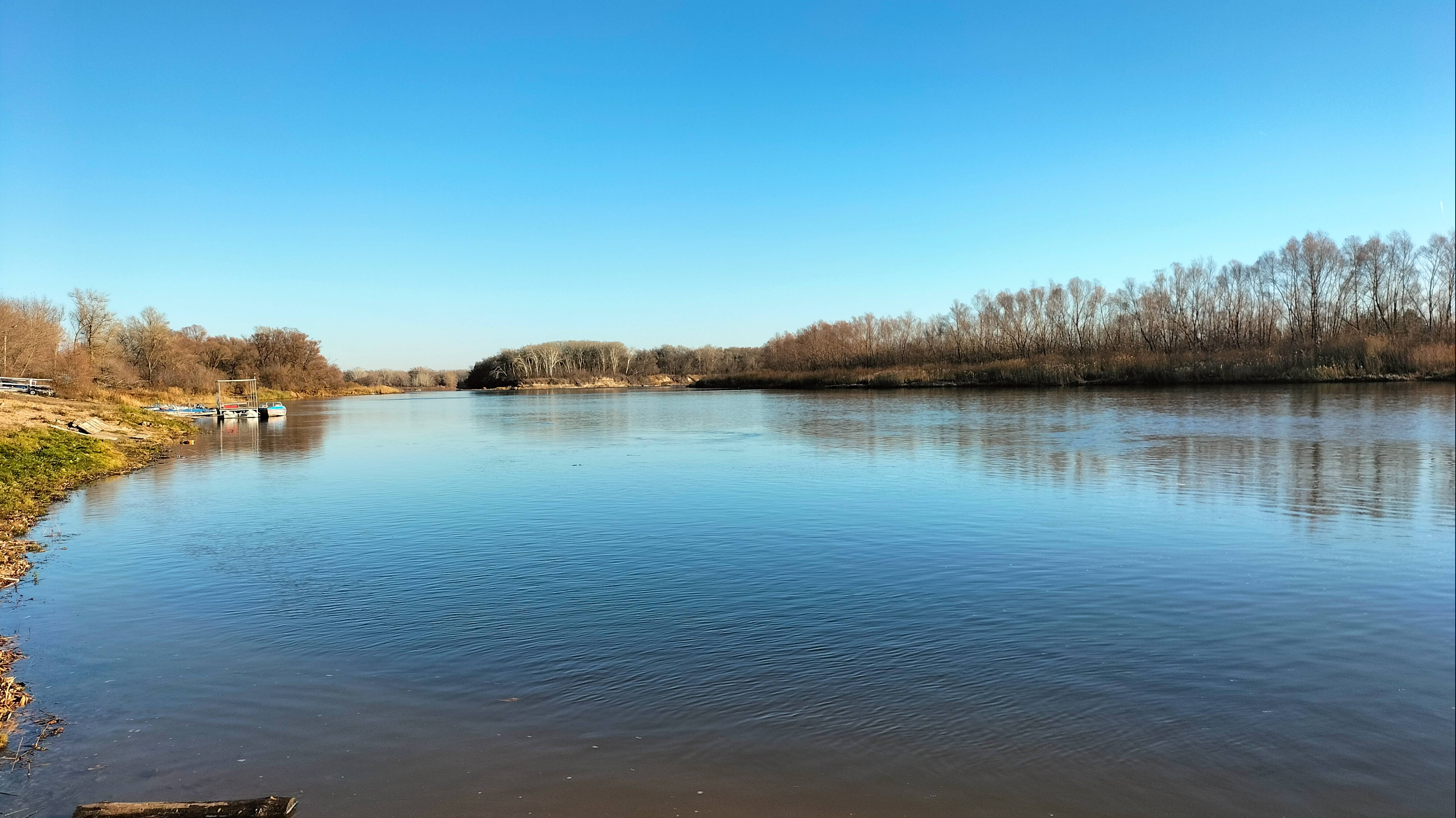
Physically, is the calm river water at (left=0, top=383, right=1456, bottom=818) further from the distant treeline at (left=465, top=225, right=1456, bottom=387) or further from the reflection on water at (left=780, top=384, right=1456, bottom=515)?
the distant treeline at (left=465, top=225, right=1456, bottom=387)

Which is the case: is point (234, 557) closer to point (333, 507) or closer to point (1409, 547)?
point (333, 507)

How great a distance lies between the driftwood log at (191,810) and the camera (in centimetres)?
423

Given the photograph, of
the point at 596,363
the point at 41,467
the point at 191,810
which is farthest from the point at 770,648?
the point at 596,363

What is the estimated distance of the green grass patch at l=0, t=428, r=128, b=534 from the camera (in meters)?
14.4

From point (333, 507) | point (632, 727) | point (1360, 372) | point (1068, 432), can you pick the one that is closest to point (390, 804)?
point (632, 727)

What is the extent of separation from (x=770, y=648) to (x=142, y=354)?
3265 inches

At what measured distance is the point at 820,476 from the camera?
1875 cm

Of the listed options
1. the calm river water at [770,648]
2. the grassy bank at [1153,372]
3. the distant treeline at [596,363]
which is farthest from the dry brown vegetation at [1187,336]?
the distant treeline at [596,363]

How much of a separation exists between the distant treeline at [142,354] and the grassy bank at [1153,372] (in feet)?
193

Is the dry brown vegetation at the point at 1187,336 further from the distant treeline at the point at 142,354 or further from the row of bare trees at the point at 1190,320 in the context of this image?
the distant treeline at the point at 142,354

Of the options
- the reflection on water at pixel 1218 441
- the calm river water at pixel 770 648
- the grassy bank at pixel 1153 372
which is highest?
the grassy bank at pixel 1153 372

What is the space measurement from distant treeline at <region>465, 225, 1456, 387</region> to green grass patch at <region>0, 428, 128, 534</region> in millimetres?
34426

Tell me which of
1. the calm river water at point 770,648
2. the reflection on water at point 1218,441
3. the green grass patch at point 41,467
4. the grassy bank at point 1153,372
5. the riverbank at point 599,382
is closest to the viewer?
the calm river water at point 770,648

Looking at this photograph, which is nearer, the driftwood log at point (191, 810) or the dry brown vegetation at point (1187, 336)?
the driftwood log at point (191, 810)
